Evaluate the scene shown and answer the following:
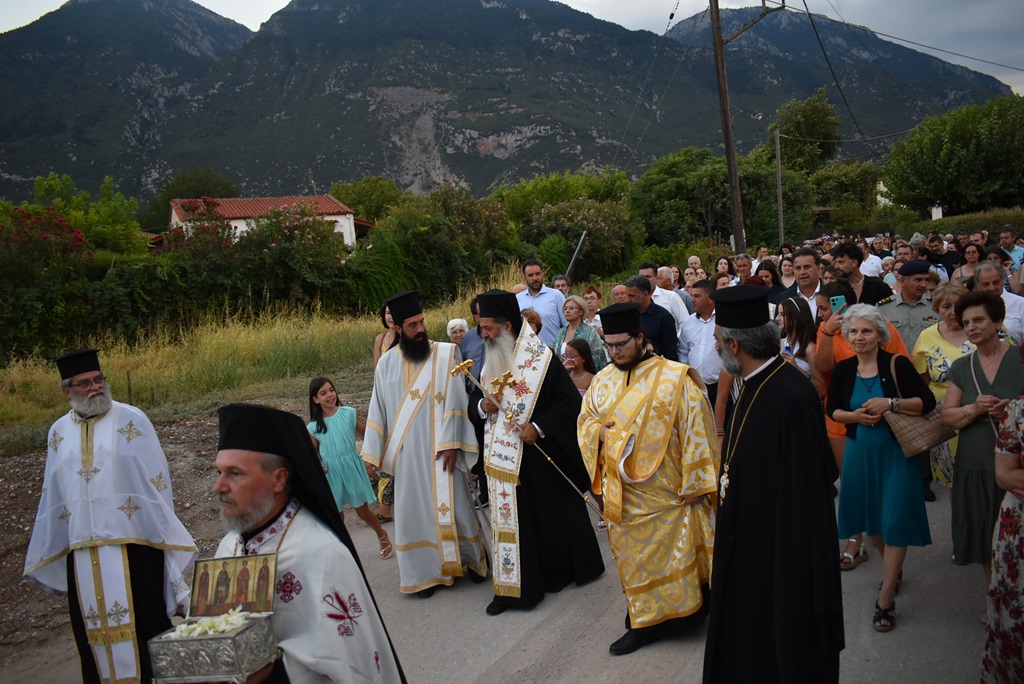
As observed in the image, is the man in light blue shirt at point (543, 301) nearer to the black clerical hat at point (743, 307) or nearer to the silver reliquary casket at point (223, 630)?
the black clerical hat at point (743, 307)

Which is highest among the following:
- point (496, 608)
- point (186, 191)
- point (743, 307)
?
point (186, 191)

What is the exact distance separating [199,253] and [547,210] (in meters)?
12.7

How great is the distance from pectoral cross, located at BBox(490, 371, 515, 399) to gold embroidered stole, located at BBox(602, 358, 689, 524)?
1307mm

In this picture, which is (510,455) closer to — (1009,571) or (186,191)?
(1009,571)

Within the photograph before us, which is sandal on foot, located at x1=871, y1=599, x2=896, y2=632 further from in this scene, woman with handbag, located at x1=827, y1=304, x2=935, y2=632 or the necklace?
the necklace

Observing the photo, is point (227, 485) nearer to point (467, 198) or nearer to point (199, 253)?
point (199, 253)

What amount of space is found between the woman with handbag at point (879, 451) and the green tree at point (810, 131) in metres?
69.5

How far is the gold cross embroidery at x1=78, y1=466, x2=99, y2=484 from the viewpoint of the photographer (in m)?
4.68

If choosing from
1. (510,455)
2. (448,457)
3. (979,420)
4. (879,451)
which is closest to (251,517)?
(510,455)

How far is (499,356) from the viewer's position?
247 inches

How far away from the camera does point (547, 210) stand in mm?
29078

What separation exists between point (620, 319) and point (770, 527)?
1678mm

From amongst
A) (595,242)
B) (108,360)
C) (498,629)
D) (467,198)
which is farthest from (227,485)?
(595,242)

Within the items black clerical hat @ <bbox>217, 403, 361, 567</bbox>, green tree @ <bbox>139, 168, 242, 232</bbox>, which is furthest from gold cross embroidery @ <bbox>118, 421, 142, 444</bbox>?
green tree @ <bbox>139, 168, 242, 232</bbox>
